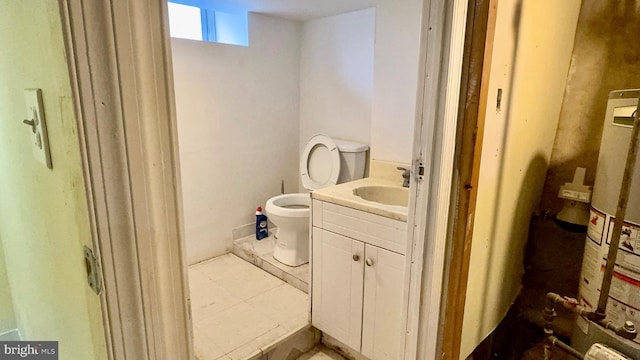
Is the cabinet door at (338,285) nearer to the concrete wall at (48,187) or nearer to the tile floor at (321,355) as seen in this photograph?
the tile floor at (321,355)

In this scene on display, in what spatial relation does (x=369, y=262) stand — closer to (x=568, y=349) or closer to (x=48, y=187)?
(x=568, y=349)

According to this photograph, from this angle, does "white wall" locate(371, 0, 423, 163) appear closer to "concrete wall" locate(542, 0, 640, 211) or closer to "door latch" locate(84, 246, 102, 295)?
"concrete wall" locate(542, 0, 640, 211)

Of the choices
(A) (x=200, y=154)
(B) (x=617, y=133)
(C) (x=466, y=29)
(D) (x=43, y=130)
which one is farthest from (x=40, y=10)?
(A) (x=200, y=154)

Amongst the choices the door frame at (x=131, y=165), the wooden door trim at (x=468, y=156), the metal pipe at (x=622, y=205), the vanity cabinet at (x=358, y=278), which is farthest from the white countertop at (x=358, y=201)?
the door frame at (x=131, y=165)

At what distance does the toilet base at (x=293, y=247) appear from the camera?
90.4 inches

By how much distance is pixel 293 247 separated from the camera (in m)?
2.31

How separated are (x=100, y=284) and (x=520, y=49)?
129 centimetres

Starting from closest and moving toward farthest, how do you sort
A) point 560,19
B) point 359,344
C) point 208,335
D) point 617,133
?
1. point 617,133
2. point 560,19
3. point 359,344
4. point 208,335

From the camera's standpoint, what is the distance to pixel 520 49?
1.10 m

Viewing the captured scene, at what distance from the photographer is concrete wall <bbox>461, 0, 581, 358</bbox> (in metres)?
1.04

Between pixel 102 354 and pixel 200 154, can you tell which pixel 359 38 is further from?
pixel 102 354

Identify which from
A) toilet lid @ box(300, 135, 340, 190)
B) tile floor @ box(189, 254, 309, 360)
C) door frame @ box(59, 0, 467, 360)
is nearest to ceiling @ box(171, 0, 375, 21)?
toilet lid @ box(300, 135, 340, 190)

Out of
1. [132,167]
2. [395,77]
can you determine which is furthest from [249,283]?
[132,167]

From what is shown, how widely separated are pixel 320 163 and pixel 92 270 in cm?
A: 210
